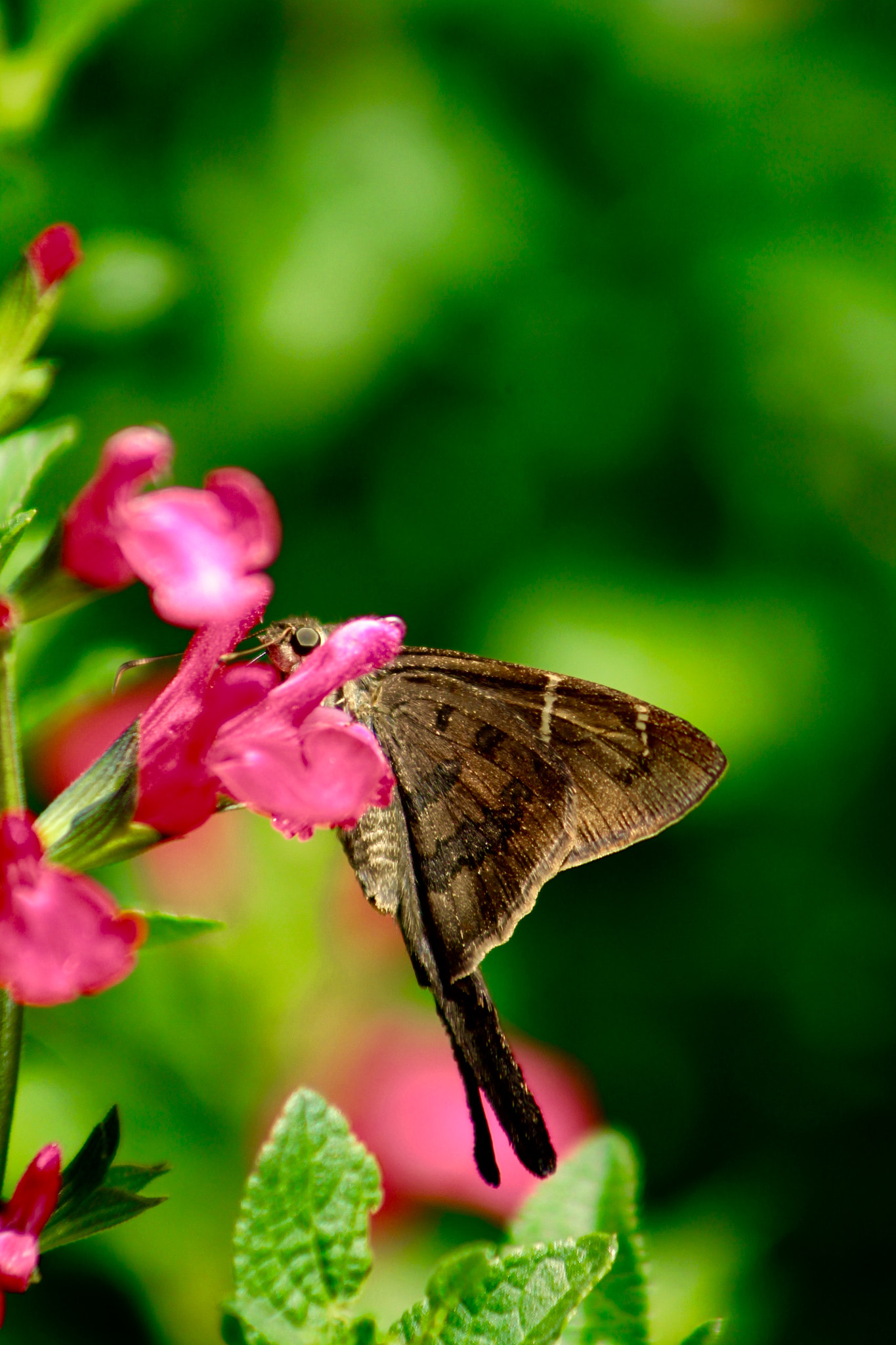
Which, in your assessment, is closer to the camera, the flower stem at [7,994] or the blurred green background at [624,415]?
the flower stem at [7,994]

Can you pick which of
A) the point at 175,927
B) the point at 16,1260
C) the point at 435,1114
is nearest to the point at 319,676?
the point at 175,927

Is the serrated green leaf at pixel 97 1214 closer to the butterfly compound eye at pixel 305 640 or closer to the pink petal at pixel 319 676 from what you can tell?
the pink petal at pixel 319 676

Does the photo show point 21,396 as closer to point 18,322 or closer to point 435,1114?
point 18,322

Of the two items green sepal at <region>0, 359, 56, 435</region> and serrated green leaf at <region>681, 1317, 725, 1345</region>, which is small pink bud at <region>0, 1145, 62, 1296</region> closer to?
serrated green leaf at <region>681, 1317, 725, 1345</region>

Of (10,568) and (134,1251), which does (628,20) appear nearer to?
(10,568)

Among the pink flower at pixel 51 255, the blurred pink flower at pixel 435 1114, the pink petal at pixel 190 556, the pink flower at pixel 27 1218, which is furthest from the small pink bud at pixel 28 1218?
Result: the blurred pink flower at pixel 435 1114

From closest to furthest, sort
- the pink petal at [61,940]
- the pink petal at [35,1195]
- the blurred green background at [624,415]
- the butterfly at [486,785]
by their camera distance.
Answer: the pink petal at [61,940] < the pink petal at [35,1195] < the butterfly at [486,785] < the blurred green background at [624,415]
